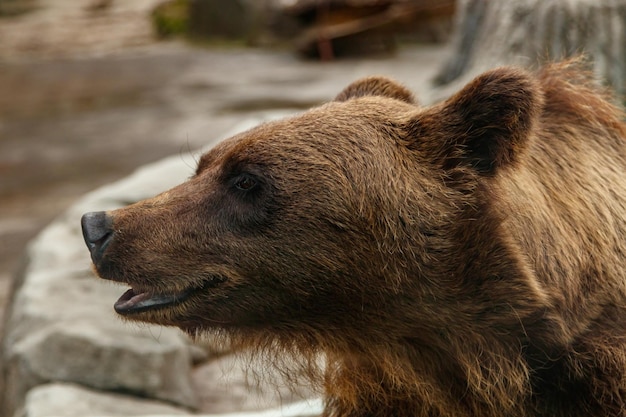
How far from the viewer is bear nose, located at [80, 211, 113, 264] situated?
10.0 ft

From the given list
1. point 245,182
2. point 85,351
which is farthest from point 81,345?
point 245,182

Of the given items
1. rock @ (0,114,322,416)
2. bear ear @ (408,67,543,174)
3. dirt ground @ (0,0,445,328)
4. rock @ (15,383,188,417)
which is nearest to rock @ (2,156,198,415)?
rock @ (0,114,322,416)

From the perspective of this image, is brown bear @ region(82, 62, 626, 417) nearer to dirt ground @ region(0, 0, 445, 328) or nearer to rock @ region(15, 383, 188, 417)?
rock @ region(15, 383, 188, 417)

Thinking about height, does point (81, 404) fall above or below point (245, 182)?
below

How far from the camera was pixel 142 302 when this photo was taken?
3.11 metres

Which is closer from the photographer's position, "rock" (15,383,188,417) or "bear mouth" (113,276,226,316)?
"bear mouth" (113,276,226,316)

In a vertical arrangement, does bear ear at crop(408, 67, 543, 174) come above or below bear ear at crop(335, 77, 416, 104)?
above

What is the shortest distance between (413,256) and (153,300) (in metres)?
0.87

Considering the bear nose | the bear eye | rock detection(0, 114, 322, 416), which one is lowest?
rock detection(0, 114, 322, 416)

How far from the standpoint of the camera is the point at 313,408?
4.59 meters

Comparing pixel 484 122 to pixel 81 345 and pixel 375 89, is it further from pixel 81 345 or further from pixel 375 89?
pixel 81 345

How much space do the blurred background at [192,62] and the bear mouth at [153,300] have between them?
3.65 meters

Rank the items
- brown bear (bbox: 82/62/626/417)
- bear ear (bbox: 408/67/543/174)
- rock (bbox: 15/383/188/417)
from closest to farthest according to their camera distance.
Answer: bear ear (bbox: 408/67/543/174)
brown bear (bbox: 82/62/626/417)
rock (bbox: 15/383/188/417)

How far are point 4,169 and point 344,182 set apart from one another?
962 centimetres
